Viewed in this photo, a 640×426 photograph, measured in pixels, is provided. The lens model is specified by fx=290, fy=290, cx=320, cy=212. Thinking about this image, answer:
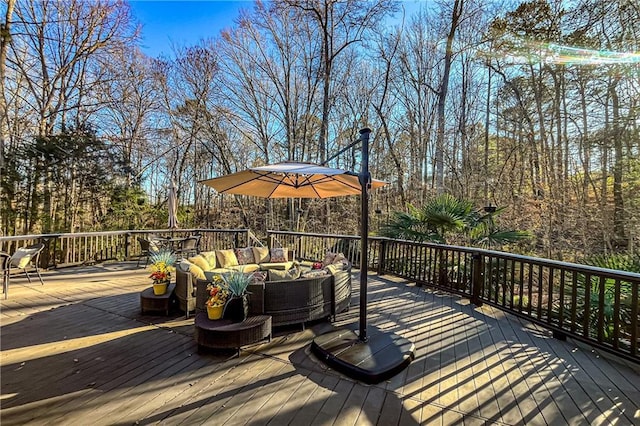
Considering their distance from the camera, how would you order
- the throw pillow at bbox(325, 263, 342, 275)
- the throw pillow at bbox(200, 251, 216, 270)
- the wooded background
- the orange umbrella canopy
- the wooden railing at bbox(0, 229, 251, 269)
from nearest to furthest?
the throw pillow at bbox(325, 263, 342, 275) < the orange umbrella canopy < the throw pillow at bbox(200, 251, 216, 270) < the wooden railing at bbox(0, 229, 251, 269) < the wooded background

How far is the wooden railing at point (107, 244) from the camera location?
23.4ft

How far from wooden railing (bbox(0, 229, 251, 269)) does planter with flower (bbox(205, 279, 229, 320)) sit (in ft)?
17.5

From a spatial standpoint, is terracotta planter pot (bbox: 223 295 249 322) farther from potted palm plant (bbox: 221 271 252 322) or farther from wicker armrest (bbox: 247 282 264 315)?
wicker armrest (bbox: 247 282 264 315)

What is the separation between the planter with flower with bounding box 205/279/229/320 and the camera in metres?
3.06

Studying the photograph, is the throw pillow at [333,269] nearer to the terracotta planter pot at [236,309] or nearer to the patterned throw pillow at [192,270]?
the terracotta planter pot at [236,309]

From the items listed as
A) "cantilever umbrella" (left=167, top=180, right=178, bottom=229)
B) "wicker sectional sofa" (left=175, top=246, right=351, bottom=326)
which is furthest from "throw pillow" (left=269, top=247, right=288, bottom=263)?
"cantilever umbrella" (left=167, top=180, right=178, bottom=229)

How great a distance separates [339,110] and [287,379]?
11534 millimetres

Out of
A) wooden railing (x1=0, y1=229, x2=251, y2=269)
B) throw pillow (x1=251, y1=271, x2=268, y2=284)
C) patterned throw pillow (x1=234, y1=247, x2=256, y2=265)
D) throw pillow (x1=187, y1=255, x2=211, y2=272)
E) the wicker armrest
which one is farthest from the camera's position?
wooden railing (x1=0, y1=229, x2=251, y2=269)

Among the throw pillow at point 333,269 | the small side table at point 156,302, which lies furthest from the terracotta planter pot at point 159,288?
the throw pillow at point 333,269

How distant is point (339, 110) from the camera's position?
12.4m

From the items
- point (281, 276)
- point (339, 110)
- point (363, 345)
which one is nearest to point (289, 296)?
point (281, 276)

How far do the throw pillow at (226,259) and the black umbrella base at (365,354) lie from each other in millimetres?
2956

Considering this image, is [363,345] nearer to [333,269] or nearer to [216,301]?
[333,269]

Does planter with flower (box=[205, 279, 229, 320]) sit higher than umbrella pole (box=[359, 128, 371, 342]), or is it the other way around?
umbrella pole (box=[359, 128, 371, 342])
